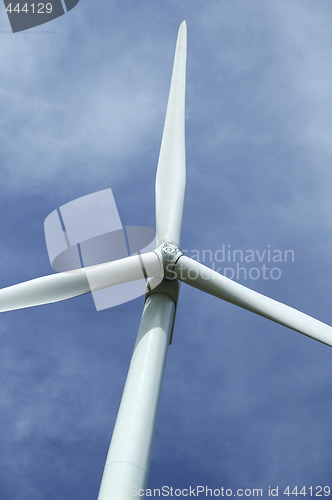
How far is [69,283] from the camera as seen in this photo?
2228 cm

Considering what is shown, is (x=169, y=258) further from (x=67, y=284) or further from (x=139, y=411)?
(x=139, y=411)

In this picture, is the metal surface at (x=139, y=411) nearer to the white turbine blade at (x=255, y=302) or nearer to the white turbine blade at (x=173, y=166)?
the white turbine blade at (x=255, y=302)

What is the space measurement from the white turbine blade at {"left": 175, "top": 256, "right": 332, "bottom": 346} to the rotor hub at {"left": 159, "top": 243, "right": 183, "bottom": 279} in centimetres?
73

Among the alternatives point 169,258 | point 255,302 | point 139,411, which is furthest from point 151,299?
point 139,411

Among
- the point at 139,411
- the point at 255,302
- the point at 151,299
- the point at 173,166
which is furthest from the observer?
Answer: the point at 173,166

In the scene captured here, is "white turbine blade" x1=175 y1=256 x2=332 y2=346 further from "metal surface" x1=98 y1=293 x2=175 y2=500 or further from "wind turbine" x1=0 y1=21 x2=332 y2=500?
"metal surface" x1=98 y1=293 x2=175 y2=500

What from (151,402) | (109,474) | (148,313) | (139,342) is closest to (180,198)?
(148,313)

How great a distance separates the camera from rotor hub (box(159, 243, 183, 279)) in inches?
944

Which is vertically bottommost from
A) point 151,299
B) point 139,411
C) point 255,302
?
point 139,411

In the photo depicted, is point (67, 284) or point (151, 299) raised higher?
point (151, 299)

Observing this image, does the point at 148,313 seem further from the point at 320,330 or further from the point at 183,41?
the point at 183,41

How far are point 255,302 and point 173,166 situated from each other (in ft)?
25.5

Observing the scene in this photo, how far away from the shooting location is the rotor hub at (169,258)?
24.0 metres

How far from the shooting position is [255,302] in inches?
910
